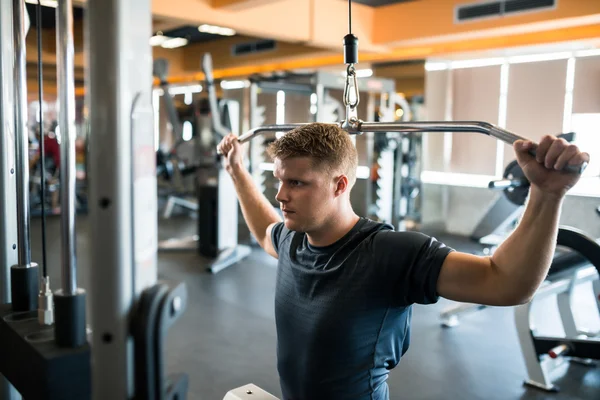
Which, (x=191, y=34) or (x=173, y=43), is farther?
(x=173, y=43)

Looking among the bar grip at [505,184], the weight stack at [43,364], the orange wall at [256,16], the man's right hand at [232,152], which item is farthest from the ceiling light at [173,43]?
the weight stack at [43,364]

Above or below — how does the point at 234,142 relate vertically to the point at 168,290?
above

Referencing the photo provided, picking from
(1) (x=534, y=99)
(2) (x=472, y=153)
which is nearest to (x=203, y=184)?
(2) (x=472, y=153)

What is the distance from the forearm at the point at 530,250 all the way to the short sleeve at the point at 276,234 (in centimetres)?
64

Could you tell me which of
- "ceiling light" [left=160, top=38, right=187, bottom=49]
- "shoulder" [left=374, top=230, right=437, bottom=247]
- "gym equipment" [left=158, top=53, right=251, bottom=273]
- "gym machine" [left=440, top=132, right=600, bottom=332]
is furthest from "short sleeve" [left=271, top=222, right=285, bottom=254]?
"ceiling light" [left=160, top=38, right=187, bottom=49]

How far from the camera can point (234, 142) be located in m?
1.48

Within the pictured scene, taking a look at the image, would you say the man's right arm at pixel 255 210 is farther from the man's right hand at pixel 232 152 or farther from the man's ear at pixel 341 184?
the man's ear at pixel 341 184

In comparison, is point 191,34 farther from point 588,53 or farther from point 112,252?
point 112,252

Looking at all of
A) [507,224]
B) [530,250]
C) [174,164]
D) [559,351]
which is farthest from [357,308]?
[174,164]

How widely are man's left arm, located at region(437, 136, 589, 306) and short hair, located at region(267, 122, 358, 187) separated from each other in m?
0.34

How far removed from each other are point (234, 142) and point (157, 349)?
3.05 feet

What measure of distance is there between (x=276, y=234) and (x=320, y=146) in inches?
14.2

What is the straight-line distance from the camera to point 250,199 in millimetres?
1551

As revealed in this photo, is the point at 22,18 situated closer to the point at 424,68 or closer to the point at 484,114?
the point at 484,114
